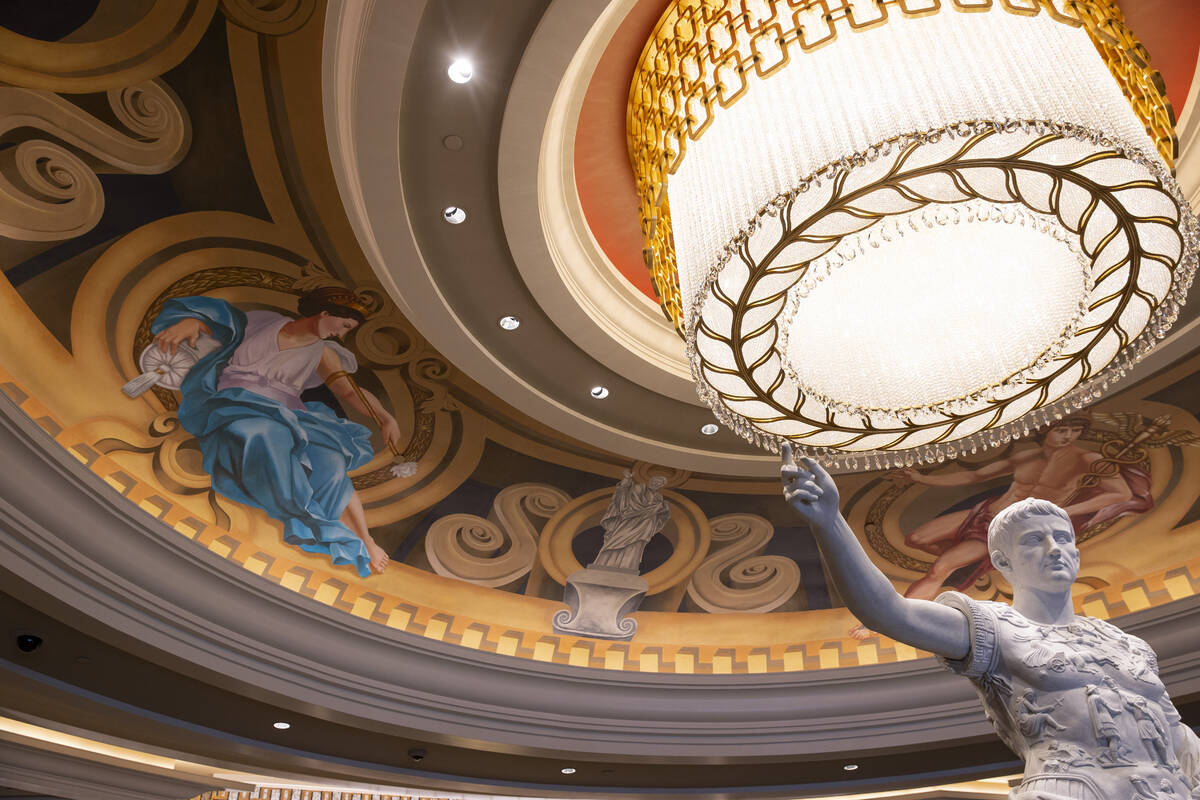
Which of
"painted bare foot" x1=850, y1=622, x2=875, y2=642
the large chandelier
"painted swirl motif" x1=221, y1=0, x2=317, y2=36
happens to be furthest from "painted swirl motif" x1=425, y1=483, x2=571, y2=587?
"painted swirl motif" x1=221, y1=0, x2=317, y2=36

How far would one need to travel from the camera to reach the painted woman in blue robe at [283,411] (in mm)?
6680

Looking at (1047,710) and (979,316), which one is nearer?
(1047,710)

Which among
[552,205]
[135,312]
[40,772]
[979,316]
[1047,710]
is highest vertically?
[552,205]

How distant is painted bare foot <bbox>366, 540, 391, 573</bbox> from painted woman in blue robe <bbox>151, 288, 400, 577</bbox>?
7.3 inches

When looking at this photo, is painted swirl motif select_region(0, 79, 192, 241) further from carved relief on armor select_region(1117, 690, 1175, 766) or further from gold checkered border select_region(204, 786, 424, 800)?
gold checkered border select_region(204, 786, 424, 800)

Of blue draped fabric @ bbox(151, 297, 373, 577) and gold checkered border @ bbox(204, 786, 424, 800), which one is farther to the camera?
gold checkered border @ bbox(204, 786, 424, 800)

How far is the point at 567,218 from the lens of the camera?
6.47 metres

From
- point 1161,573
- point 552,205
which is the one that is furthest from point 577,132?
point 1161,573

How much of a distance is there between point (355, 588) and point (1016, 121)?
6.52 meters

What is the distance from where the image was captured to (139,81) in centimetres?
518

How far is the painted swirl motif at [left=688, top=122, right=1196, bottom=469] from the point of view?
3744 millimetres

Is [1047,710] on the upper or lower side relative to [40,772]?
lower

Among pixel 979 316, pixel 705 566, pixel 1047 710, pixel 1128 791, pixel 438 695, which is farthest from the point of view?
pixel 705 566

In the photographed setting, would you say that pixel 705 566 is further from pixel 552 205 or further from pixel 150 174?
pixel 150 174
